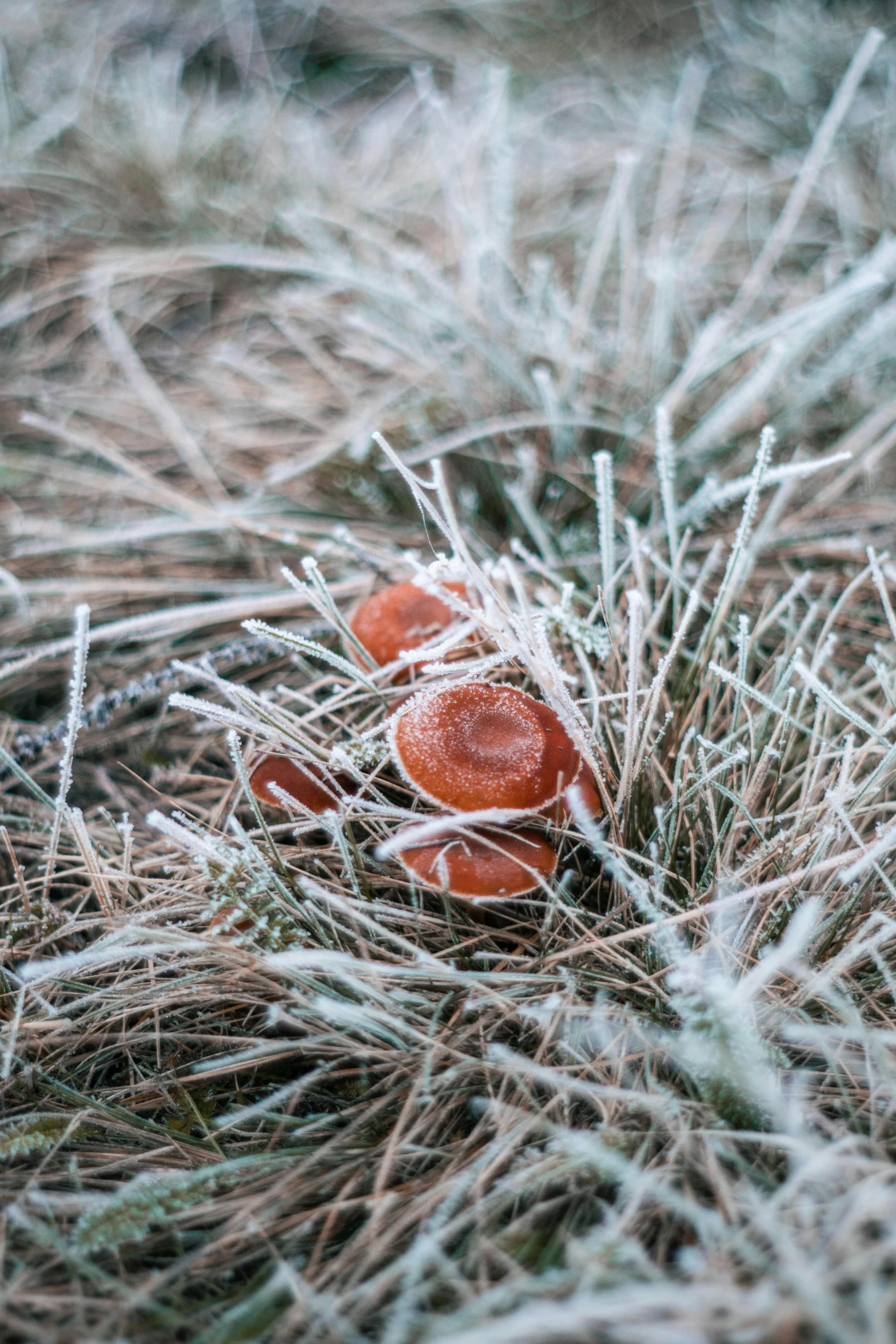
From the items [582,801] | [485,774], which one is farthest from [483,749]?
[582,801]

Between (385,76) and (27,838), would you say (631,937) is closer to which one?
(27,838)

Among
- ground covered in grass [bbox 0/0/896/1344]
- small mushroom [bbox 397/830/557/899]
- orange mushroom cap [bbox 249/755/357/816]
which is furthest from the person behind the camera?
orange mushroom cap [bbox 249/755/357/816]

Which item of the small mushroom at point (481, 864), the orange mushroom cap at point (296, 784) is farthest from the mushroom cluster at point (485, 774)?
the orange mushroom cap at point (296, 784)

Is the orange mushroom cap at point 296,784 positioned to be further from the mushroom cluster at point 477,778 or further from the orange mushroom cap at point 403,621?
the orange mushroom cap at point 403,621

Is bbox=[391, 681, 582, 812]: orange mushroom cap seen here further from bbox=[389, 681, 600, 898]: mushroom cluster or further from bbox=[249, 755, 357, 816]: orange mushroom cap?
bbox=[249, 755, 357, 816]: orange mushroom cap

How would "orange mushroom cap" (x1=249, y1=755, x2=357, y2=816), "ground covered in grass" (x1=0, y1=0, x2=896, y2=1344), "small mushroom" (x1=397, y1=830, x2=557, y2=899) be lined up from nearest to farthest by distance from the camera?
"ground covered in grass" (x1=0, y1=0, x2=896, y2=1344) → "small mushroom" (x1=397, y1=830, x2=557, y2=899) → "orange mushroom cap" (x1=249, y1=755, x2=357, y2=816)

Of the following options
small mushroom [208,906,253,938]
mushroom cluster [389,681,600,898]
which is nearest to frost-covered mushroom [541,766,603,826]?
mushroom cluster [389,681,600,898]
